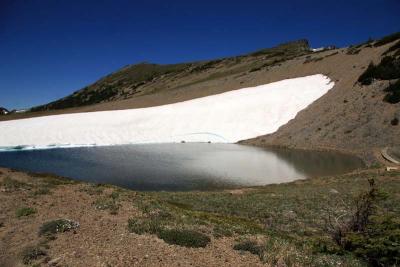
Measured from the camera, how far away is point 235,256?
10.9 metres

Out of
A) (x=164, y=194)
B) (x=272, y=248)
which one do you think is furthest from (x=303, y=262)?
(x=164, y=194)

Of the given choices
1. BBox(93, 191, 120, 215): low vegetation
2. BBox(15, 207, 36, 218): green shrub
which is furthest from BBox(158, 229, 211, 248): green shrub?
BBox(15, 207, 36, 218): green shrub

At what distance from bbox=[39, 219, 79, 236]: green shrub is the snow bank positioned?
176 ft

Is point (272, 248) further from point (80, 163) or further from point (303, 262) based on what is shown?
point (80, 163)

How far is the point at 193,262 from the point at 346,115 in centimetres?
5114

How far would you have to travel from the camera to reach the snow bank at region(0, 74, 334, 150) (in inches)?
2739

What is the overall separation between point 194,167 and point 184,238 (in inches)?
1091

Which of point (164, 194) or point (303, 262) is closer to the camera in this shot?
point (303, 262)

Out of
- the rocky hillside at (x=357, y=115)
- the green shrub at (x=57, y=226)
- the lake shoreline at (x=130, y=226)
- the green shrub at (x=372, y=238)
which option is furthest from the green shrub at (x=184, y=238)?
the rocky hillside at (x=357, y=115)

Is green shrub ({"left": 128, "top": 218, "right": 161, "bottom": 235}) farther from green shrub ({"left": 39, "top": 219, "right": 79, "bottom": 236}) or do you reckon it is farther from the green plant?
the green plant

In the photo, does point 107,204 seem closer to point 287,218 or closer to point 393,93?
point 287,218

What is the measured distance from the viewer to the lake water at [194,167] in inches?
1288

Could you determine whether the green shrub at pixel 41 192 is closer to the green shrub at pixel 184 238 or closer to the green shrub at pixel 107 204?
the green shrub at pixel 107 204

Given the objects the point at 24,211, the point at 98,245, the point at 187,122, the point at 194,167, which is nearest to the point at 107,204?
the point at 24,211
